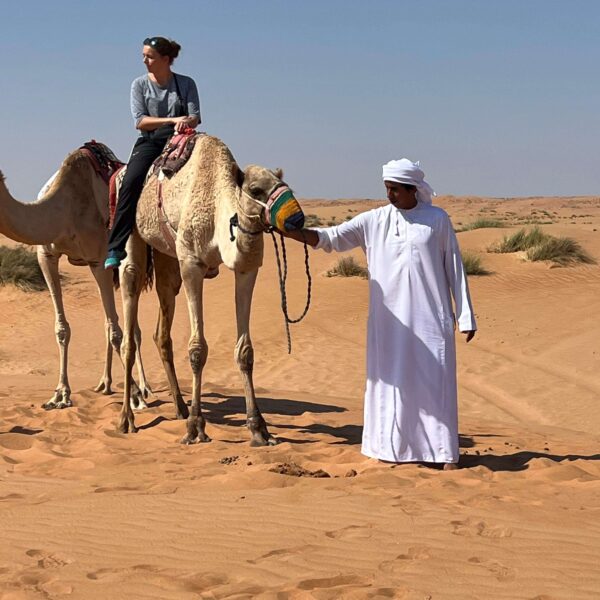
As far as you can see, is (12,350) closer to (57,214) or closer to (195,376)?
(57,214)

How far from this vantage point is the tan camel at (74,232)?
31.3 ft

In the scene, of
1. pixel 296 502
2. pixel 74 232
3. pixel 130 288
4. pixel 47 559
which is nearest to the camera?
pixel 47 559

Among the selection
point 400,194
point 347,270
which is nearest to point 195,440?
point 400,194

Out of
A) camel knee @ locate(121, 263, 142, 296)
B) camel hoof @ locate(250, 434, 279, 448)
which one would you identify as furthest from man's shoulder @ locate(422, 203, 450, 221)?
camel knee @ locate(121, 263, 142, 296)

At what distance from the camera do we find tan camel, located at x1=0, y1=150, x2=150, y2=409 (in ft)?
31.3

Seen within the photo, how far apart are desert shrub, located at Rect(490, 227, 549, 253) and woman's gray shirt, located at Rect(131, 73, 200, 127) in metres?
14.3

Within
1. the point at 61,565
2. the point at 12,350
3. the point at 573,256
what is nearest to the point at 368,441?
the point at 61,565

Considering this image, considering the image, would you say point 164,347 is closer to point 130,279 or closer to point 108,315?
point 130,279

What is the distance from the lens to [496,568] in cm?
457

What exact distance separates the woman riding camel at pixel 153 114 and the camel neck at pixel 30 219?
89 cm

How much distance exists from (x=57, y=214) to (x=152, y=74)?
6.18 ft

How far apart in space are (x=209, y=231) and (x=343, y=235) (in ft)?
4.16

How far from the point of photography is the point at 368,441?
696cm

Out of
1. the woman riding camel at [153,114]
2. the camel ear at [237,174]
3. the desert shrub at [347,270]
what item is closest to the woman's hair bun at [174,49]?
the woman riding camel at [153,114]
